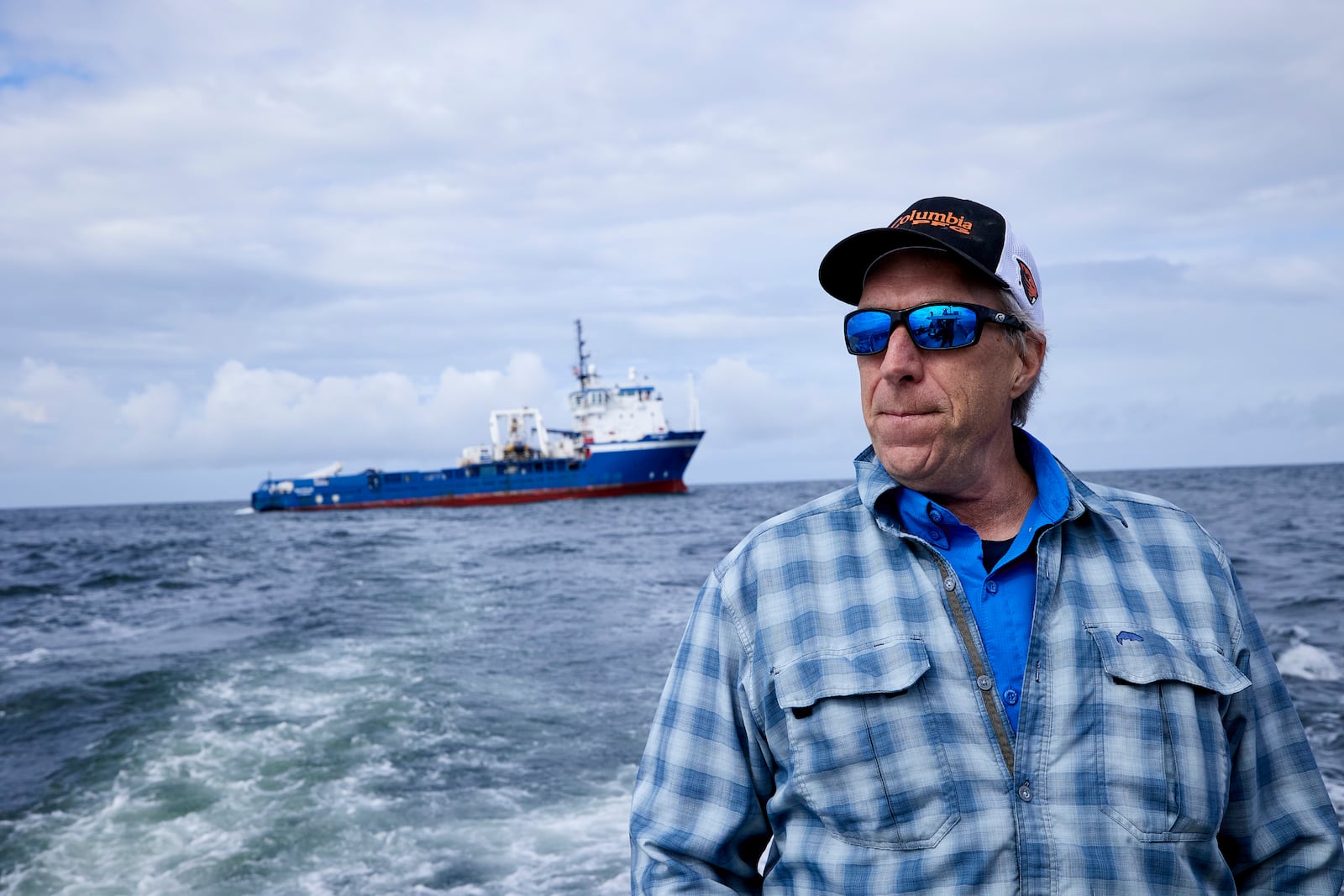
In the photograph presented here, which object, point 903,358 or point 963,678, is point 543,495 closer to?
point 903,358

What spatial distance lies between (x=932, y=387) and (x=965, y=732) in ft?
2.18

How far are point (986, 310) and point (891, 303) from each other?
185 millimetres

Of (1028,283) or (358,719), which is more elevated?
(1028,283)

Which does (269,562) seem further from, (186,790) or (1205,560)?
(1205,560)

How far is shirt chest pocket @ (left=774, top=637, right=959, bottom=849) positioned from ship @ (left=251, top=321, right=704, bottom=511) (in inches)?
2385

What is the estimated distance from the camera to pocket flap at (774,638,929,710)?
68.3 inches

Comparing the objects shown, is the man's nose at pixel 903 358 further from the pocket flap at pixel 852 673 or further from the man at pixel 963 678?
the pocket flap at pixel 852 673

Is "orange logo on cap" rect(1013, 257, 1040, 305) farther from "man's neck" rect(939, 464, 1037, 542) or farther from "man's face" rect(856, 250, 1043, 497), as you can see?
"man's neck" rect(939, 464, 1037, 542)

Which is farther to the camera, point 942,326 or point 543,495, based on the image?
point 543,495

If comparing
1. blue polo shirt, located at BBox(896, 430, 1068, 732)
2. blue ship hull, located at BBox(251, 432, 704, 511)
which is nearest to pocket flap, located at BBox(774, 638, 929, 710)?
blue polo shirt, located at BBox(896, 430, 1068, 732)

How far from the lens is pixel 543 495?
2469 inches

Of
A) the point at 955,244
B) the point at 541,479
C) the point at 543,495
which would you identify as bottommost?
the point at 543,495

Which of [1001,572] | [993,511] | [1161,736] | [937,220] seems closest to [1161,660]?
[1161,736]

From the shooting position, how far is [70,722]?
9562mm
